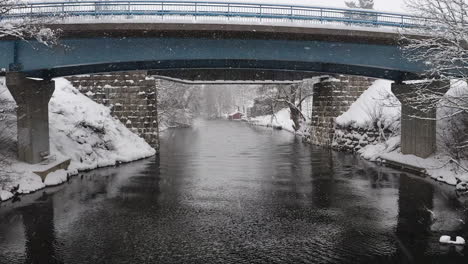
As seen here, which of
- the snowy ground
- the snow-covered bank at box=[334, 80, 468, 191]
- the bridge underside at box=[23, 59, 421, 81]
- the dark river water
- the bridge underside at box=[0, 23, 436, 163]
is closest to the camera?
the dark river water

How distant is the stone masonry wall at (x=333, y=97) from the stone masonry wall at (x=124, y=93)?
16.1 metres

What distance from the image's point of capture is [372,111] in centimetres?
3469

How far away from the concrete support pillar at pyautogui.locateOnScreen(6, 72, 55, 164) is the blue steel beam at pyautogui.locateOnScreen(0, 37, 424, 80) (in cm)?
71

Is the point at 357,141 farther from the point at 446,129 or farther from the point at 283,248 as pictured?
the point at 283,248

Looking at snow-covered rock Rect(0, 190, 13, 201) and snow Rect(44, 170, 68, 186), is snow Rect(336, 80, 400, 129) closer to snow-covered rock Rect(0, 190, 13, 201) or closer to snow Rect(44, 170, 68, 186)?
snow Rect(44, 170, 68, 186)

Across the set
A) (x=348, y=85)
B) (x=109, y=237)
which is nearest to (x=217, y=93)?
(x=348, y=85)

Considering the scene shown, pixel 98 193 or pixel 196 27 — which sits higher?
pixel 196 27

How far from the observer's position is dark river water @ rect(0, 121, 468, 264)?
11.7 m

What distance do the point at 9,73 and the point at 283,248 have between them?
1665 cm

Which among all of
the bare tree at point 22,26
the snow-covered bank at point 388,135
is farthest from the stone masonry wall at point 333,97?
the bare tree at point 22,26

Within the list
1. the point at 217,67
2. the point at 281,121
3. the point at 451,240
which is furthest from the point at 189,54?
the point at 281,121

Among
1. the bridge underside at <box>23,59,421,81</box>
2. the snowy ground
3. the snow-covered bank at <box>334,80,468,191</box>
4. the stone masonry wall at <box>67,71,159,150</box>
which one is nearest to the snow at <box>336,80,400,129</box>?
the snow-covered bank at <box>334,80,468,191</box>

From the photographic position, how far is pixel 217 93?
516ft

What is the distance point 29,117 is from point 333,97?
→ 25.6 meters
